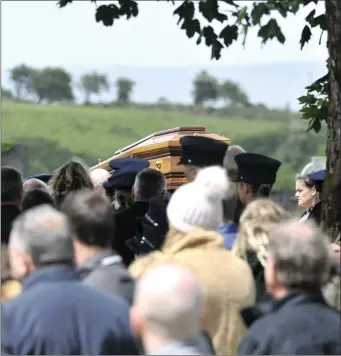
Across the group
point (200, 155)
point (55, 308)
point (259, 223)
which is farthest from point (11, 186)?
point (55, 308)

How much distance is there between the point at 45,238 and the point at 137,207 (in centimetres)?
247

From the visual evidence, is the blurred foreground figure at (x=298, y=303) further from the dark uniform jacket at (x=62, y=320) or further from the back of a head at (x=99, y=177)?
the back of a head at (x=99, y=177)

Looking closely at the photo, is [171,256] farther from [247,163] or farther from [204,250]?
[247,163]

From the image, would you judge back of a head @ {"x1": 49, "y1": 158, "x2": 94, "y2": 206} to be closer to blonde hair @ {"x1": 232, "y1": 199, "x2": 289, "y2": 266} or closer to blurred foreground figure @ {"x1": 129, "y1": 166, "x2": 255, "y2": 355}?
blurred foreground figure @ {"x1": 129, "y1": 166, "x2": 255, "y2": 355}

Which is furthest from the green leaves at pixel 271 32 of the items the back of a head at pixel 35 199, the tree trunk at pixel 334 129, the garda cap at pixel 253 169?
the back of a head at pixel 35 199

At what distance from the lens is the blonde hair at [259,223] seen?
5938 millimetres

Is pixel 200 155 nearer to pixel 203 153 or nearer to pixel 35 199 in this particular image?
pixel 203 153

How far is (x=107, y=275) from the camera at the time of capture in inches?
210

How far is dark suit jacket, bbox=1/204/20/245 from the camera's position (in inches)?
268

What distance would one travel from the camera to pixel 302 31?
882cm

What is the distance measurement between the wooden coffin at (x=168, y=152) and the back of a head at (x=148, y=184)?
196 centimetres

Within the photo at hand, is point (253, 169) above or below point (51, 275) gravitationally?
above

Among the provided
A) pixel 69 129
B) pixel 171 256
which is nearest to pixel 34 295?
pixel 171 256

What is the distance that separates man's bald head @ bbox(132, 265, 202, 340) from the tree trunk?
7.03 ft
